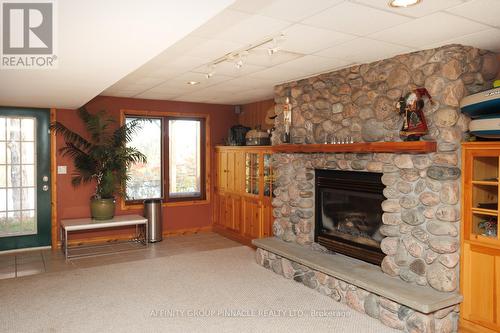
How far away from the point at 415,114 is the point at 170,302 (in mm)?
2889

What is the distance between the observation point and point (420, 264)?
3.44 meters

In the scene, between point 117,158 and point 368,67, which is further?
point 117,158

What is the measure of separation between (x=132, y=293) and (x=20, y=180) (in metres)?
3.03

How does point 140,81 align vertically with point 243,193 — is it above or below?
above

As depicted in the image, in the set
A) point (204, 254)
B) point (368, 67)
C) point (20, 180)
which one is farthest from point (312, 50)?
point (20, 180)

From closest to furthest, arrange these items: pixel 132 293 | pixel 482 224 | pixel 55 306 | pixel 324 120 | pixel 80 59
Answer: pixel 80 59
pixel 482 224
pixel 55 306
pixel 132 293
pixel 324 120

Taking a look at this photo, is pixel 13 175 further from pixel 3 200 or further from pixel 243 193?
pixel 243 193

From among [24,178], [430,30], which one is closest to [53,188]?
[24,178]

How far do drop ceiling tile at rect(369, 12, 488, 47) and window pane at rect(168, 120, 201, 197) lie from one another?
457cm

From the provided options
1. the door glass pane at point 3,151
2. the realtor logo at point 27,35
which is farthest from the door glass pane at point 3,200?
the realtor logo at point 27,35

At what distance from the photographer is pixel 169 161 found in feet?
22.8

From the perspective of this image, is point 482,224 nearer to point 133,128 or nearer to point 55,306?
point 55,306

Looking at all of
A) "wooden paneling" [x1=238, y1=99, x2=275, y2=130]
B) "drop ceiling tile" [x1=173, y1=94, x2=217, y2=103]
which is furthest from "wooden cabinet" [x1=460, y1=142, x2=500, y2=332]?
"drop ceiling tile" [x1=173, y1=94, x2=217, y2=103]

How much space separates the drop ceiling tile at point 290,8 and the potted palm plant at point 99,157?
4.03 m
